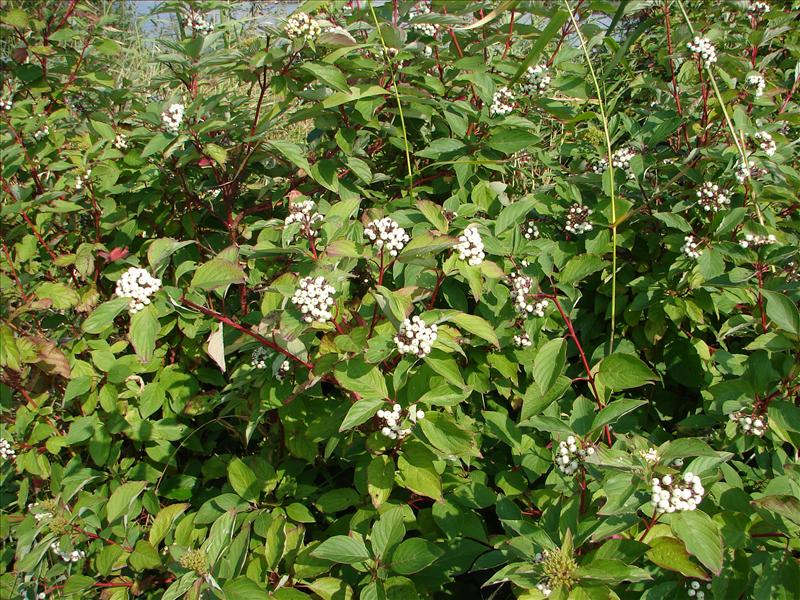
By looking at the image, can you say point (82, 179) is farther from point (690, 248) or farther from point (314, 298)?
point (690, 248)

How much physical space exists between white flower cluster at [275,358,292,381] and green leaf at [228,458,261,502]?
11.1 inches

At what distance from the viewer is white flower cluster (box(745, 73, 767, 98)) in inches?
80.9

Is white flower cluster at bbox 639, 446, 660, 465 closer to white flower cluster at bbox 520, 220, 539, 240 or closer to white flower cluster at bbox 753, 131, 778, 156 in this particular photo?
white flower cluster at bbox 520, 220, 539, 240

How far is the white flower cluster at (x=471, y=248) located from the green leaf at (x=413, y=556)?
2.24ft

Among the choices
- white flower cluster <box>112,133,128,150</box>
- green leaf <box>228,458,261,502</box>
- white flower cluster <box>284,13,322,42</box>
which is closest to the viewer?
green leaf <box>228,458,261,502</box>

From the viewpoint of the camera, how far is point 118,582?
1.73m

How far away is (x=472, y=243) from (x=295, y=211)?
0.53 metres

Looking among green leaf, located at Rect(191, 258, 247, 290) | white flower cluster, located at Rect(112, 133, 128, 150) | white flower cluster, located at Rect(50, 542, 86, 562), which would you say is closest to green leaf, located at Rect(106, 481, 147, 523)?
white flower cluster, located at Rect(50, 542, 86, 562)

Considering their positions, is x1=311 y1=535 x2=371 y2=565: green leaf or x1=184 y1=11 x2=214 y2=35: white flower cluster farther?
x1=184 y1=11 x2=214 y2=35: white flower cluster

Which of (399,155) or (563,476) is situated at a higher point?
(399,155)

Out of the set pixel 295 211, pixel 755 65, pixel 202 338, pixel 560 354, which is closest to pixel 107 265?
pixel 202 338

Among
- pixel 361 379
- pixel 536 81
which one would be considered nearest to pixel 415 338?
pixel 361 379

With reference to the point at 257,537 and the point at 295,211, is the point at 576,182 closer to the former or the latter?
the point at 295,211

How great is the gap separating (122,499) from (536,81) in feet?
6.65
